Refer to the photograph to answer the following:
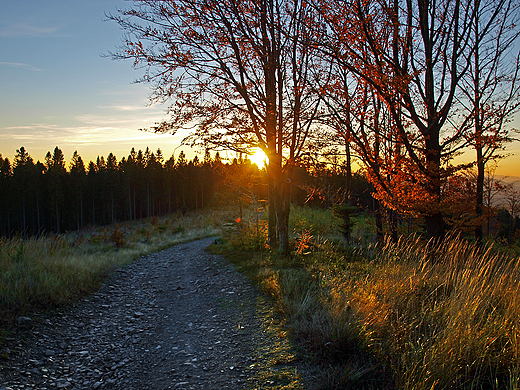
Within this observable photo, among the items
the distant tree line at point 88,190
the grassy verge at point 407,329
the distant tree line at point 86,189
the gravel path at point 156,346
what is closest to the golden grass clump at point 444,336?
the grassy verge at point 407,329

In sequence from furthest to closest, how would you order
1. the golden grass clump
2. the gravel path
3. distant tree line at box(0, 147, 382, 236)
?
1. distant tree line at box(0, 147, 382, 236)
2. the gravel path
3. the golden grass clump

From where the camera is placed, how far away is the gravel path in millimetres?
3389

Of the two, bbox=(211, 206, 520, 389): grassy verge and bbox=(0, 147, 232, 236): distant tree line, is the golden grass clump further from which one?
bbox=(0, 147, 232, 236): distant tree line

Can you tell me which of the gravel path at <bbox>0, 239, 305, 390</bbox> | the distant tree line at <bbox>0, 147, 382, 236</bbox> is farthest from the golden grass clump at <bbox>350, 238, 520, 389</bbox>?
the distant tree line at <bbox>0, 147, 382, 236</bbox>

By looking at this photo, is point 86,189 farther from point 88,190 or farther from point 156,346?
point 156,346

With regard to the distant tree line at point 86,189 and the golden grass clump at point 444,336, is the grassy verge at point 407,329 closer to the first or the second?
the golden grass clump at point 444,336

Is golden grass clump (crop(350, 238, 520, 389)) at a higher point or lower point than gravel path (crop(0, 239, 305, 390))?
higher

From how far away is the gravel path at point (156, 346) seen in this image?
133 inches

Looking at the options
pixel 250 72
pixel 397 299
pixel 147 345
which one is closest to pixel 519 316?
pixel 397 299

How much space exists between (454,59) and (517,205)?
23526 millimetres

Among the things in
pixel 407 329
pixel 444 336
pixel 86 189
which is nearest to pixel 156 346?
pixel 407 329

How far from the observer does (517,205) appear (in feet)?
79.8

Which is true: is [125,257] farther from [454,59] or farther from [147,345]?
[454,59]

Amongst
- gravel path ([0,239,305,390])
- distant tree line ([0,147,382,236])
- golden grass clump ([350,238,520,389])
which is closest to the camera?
golden grass clump ([350,238,520,389])
